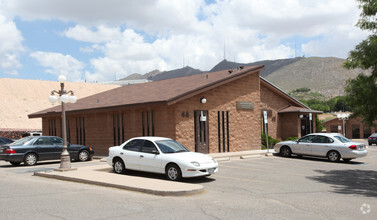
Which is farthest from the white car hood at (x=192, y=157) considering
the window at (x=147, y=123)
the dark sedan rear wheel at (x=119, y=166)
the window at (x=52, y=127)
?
the window at (x=52, y=127)

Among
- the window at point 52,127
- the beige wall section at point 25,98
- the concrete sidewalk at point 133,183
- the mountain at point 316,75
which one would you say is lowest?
the concrete sidewalk at point 133,183

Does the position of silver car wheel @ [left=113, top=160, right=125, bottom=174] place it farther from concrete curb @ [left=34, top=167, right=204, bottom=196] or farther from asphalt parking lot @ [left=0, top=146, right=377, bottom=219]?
asphalt parking lot @ [left=0, top=146, right=377, bottom=219]

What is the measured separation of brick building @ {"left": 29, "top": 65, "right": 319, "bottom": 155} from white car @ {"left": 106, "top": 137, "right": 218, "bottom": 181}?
5.24m

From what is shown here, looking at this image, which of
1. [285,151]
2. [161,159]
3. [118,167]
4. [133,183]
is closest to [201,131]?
[285,151]

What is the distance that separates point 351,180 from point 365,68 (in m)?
4.24

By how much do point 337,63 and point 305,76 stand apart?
47.0ft

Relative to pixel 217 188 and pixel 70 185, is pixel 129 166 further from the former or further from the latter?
pixel 217 188

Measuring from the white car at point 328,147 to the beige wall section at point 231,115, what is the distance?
306 cm

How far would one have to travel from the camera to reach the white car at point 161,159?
12109mm

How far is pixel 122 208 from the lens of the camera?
8.27 m

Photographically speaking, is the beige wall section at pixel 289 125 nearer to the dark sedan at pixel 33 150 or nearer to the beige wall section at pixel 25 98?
the dark sedan at pixel 33 150

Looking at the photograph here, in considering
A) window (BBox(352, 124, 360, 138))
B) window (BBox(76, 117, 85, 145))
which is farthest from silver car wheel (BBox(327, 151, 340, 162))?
window (BBox(352, 124, 360, 138))

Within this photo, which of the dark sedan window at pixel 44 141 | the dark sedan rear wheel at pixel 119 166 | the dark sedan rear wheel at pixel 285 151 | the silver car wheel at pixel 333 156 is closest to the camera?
the dark sedan rear wheel at pixel 119 166

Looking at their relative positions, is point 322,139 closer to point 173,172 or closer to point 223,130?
point 223,130
